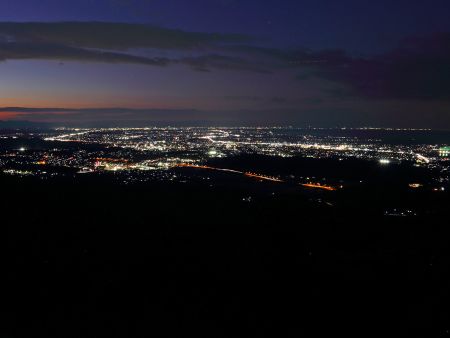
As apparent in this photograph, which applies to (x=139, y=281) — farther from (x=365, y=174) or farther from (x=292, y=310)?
(x=365, y=174)

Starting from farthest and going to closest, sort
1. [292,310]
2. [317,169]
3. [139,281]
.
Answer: [317,169] → [139,281] → [292,310]

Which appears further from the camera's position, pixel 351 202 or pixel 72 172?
pixel 72 172

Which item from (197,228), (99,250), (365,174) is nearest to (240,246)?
(197,228)

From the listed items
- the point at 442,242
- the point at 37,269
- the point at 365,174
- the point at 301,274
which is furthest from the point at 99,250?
the point at 365,174

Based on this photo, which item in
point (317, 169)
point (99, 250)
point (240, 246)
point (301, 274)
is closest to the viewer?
point (301, 274)

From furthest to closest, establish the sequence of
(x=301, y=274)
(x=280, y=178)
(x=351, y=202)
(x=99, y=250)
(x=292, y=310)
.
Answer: (x=280, y=178), (x=351, y=202), (x=99, y=250), (x=301, y=274), (x=292, y=310)

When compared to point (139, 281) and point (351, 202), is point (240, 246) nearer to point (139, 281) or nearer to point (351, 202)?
point (139, 281)
